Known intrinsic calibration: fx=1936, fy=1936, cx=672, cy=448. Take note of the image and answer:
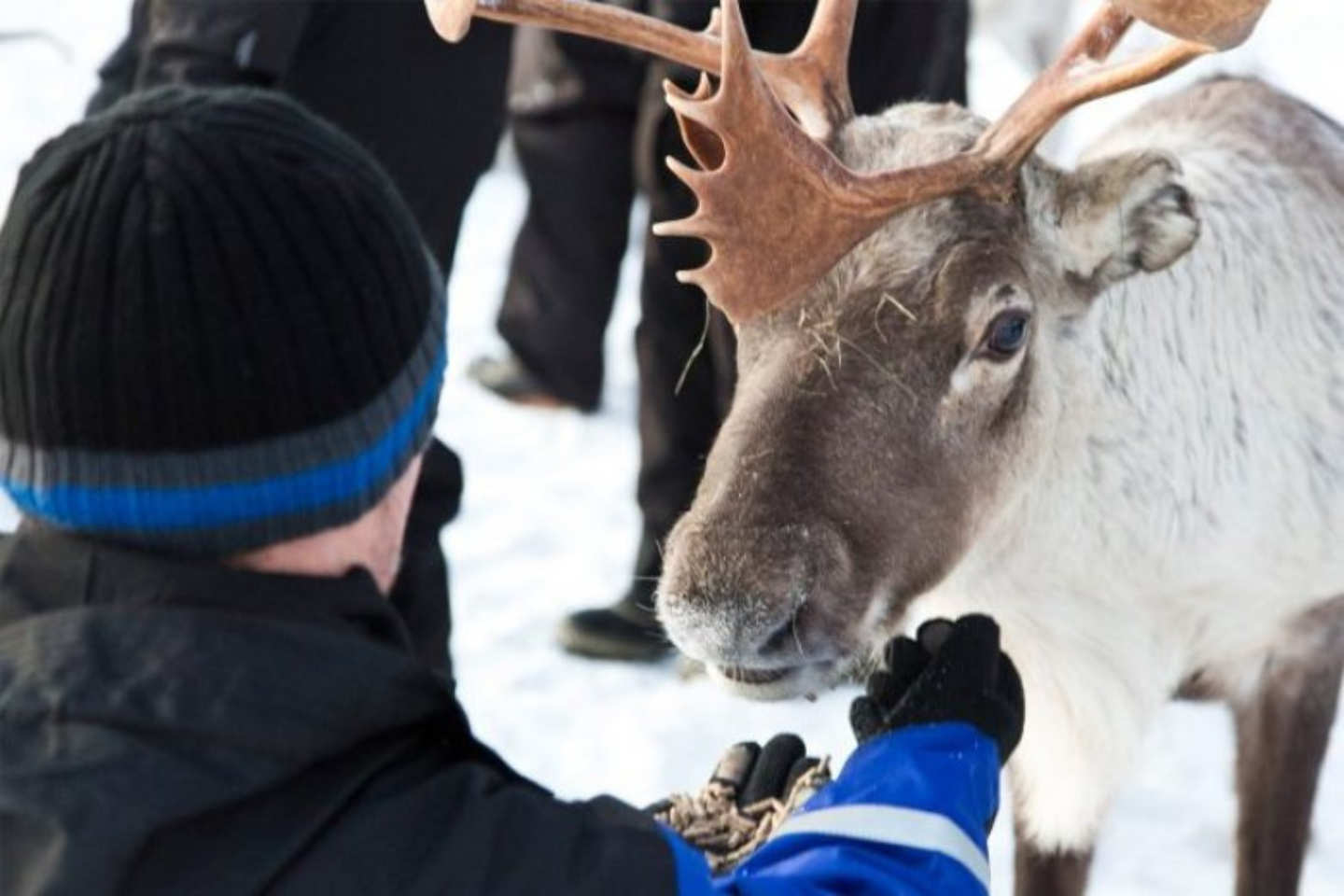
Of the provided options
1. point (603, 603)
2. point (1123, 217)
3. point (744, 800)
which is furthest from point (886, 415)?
point (603, 603)

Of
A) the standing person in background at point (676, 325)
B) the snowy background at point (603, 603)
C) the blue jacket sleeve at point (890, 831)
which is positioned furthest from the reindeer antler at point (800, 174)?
the standing person in background at point (676, 325)

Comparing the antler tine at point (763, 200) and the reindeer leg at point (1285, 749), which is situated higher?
the antler tine at point (763, 200)

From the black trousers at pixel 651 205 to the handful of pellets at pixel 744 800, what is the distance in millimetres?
1378

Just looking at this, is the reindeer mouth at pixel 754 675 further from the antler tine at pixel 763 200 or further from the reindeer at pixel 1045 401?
the antler tine at pixel 763 200

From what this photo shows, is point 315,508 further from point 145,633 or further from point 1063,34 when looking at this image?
point 1063,34

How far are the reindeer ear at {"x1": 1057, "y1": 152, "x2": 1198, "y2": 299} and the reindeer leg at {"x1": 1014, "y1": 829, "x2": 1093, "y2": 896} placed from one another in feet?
3.15

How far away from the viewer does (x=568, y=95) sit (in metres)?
4.65

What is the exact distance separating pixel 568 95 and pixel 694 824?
9.74ft

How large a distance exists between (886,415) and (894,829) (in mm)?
790

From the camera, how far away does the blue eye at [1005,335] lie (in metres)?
2.36

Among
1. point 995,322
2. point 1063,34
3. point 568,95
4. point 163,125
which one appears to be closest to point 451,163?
point 568,95

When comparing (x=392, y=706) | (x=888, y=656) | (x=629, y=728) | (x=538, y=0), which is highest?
(x=538, y=0)

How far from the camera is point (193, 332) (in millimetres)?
1341

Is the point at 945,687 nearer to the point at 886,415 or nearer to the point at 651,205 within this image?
the point at 886,415
